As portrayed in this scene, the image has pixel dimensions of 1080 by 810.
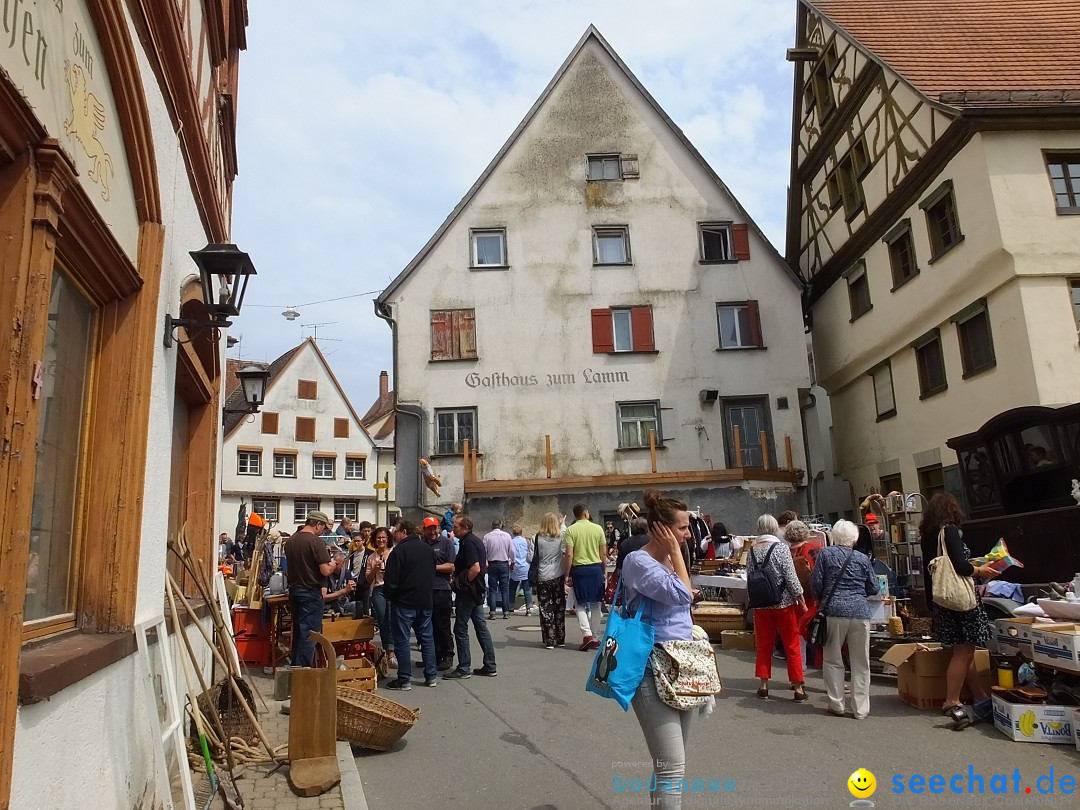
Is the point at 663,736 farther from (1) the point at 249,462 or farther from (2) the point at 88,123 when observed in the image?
(1) the point at 249,462

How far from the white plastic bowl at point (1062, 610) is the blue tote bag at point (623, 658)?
4.58m

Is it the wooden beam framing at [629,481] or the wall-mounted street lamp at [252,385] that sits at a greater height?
the wall-mounted street lamp at [252,385]

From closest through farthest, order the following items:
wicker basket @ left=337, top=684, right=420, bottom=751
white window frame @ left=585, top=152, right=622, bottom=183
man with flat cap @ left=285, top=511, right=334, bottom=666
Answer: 1. wicker basket @ left=337, top=684, right=420, bottom=751
2. man with flat cap @ left=285, top=511, right=334, bottom=666
3. white window frame @ left=585, top=152, right=622, bottom=183

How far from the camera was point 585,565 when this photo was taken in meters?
10.4

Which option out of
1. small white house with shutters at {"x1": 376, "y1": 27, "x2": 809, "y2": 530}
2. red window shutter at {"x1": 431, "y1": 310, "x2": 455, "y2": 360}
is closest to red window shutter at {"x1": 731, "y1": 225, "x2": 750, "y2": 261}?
small white house with shutters at {"x1": 376, "y1": 27, "x2": 809, "y2": 530}

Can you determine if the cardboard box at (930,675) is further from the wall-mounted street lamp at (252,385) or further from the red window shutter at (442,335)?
the red window shutter at (442,335)

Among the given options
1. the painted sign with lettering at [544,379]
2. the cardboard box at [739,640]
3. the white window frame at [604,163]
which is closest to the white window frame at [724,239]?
the white window frame at [604,163]

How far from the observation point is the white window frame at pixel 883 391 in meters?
19.1

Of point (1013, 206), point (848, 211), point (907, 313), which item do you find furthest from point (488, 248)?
point (1013, 206)

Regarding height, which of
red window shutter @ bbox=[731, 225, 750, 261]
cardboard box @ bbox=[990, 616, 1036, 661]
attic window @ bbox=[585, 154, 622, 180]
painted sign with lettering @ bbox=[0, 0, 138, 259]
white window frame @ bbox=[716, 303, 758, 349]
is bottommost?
cardboard box @ bbox=[990, 616, 1036, 661]

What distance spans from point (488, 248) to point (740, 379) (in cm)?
859

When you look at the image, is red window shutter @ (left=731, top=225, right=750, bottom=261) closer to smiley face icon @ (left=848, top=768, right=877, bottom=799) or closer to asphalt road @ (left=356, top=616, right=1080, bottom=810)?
asphalt road @ (left=356, top=616, right=1080, bottom=810)

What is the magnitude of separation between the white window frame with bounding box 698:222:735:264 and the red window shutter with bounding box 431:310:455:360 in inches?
314

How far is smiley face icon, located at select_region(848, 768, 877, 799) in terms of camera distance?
4863mm
